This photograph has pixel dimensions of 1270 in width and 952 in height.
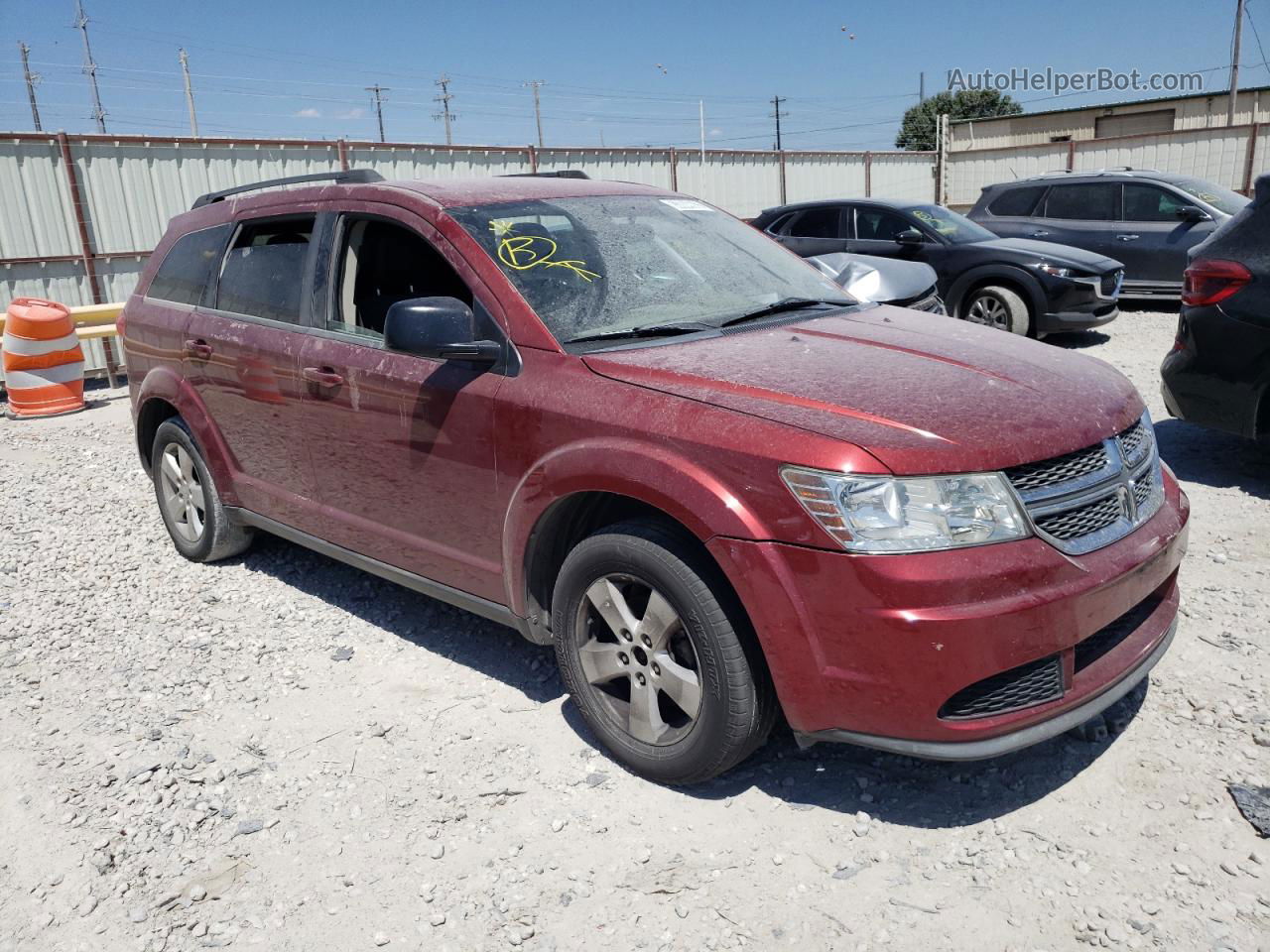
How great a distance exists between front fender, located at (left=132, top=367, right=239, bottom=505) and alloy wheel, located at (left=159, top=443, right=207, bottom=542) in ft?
0.70

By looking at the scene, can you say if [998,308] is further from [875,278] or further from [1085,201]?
[875,278]

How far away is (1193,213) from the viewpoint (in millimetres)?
11336

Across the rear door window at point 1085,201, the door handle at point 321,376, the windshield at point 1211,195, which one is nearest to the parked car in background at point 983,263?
the rear door window at point 1085,201

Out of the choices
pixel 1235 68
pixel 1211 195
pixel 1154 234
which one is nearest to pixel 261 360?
pixel 1154 234

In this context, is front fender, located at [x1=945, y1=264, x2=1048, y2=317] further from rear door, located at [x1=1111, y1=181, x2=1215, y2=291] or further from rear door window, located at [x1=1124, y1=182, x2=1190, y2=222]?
rear door window, located at [x1=1124, y1=182, x2=1190, y2=222]

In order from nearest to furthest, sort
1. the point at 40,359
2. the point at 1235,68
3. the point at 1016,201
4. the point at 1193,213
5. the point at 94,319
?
the point at 40,359 < the point at 94,319 < the point at 1193,213 < the point at 1016,201 < the point at 1235,68

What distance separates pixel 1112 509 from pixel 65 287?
1201 centimetres

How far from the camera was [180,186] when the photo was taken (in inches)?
484

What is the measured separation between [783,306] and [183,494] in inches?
126

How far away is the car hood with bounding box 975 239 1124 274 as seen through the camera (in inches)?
388

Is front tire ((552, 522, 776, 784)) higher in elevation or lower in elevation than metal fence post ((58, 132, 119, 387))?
lower

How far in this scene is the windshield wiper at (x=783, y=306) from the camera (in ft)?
11.3

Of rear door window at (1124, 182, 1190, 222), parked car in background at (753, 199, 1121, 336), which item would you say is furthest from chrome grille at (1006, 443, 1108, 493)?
rear door window at (1124, 182, 1190, 222)

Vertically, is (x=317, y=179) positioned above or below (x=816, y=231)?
above
